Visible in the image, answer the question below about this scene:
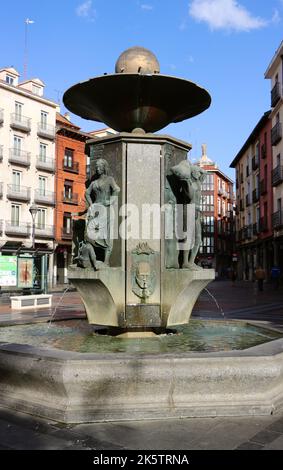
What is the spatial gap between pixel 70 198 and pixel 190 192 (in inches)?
1667

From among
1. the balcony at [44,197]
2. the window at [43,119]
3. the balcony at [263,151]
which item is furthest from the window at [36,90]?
the balcony at [263,151]

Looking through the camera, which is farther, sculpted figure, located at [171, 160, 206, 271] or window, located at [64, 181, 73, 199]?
window, located at [64, 181, 73, 199]

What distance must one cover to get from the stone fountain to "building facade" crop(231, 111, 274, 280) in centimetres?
3578

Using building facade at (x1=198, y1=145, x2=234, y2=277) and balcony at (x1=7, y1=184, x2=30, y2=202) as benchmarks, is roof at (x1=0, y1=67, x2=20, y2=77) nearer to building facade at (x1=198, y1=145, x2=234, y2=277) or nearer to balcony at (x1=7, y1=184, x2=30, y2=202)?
balcony at (x1=7, y1=184, x2=30, y2=202)

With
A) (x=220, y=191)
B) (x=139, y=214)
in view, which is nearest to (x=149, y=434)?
(x=139, y=214)

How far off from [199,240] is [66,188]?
42.6 m

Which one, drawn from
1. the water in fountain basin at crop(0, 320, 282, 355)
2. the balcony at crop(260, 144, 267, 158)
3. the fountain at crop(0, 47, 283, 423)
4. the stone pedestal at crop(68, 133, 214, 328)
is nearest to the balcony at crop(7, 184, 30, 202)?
the balcony at crop(260, 144, 267, 158)

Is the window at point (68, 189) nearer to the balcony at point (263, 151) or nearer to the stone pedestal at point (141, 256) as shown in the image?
the balcony at point (263, 151)

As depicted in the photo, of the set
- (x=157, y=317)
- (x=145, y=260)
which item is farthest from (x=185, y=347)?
(x=145, y=260)

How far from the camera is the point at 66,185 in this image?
4816 cm

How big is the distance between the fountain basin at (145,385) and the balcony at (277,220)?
3476 centimetres

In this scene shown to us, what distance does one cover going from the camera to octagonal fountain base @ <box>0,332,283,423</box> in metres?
4.14

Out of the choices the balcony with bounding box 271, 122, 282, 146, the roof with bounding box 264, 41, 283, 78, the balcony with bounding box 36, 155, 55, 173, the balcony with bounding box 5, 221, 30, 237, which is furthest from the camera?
the balcony with bounding box 36, 155, 55, 173

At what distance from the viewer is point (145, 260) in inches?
254
